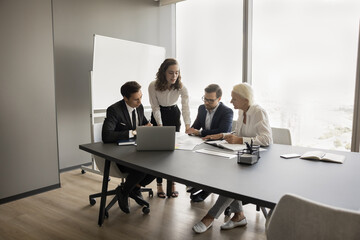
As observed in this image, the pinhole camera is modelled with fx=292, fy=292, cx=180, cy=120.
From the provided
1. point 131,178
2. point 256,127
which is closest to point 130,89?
point 131,178

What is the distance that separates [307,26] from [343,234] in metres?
3.50

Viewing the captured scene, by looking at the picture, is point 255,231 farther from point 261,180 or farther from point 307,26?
point 307,26

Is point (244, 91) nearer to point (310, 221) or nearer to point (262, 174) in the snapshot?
point (262, 174)

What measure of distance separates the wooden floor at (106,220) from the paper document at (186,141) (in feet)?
2.38

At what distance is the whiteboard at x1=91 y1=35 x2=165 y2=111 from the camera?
3941 millimetres

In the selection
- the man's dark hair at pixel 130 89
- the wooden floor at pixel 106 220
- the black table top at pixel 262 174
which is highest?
the man's dark hair at pixel 130 89

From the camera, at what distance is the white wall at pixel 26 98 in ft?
9.78

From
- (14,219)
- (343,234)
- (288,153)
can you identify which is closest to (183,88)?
(288,153)

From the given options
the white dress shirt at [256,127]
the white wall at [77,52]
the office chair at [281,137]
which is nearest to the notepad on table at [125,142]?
the white dress shirt at [256,127]

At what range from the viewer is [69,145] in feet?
13.9

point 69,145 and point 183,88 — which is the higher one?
point 183,88

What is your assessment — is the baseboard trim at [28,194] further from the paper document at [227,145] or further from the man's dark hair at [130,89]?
the paper document at [227,145]

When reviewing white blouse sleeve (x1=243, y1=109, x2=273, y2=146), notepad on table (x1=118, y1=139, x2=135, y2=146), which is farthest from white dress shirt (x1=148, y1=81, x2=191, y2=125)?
white blouse sleeve (x1=243, y1=109, x2=273, y2=146)

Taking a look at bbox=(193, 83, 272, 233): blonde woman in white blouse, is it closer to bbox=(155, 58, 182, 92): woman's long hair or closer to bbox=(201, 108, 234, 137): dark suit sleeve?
bbox=(201, 108, 234, 137): dark suit sleeve
